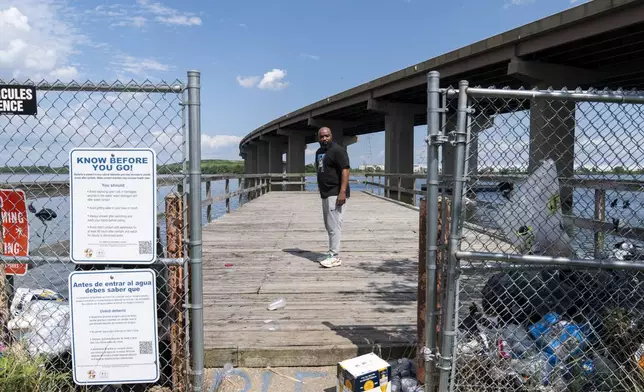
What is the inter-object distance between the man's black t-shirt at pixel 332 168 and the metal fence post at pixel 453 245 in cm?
324

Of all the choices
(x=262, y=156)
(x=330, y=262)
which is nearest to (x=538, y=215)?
(x=330, y=262)

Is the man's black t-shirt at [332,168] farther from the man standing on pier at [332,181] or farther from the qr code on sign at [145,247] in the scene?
the qr code on sign at [145,247]

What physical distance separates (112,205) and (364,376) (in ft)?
5.87

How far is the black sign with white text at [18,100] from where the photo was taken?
8.84 feet

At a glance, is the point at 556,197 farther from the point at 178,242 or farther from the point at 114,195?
the point at 114,195

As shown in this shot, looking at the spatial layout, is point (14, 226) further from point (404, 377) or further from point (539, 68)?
point (539, 68)

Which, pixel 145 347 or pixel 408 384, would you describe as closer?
pixel 145 347

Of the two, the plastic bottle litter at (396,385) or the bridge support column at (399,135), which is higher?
the bridge support column at (399,135)

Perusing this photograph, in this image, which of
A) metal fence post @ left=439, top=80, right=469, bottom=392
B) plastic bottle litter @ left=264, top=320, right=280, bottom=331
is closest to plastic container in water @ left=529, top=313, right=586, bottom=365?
metal fence post @ left=439, top=80, right=469, bottom=392

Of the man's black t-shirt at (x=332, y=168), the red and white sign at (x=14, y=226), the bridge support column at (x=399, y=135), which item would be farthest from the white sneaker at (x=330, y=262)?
the bridge support column at (x=399, y=135)

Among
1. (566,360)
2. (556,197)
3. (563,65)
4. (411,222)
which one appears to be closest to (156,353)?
(566,360)

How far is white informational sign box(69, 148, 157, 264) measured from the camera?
2.63 m

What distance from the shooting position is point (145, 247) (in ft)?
8.74

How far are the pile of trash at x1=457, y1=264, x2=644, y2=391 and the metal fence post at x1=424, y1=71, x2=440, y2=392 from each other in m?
0.27
